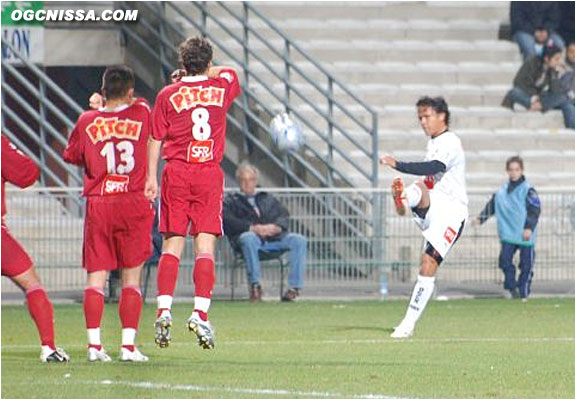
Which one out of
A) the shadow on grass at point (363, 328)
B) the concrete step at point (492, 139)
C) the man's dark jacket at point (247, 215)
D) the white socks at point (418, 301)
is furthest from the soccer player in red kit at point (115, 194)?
the concrete step at point (492, 139)

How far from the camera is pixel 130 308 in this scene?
14.6 m

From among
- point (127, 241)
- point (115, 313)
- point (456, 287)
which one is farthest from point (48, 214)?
point (127, 241)

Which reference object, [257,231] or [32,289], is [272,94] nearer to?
[257,231]

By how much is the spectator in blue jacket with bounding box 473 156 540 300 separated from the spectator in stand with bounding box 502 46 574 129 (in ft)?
20.0

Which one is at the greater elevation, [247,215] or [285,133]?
[285,133]

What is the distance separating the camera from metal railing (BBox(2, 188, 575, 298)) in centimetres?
2312

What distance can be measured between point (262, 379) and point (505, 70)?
1780 cm

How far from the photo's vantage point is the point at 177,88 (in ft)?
46.4

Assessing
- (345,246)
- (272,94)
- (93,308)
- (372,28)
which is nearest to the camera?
(93,308)

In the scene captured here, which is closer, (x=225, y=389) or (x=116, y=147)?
(x=225, y=389)

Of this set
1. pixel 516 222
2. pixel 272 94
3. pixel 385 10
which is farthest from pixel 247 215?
pixel 385 10

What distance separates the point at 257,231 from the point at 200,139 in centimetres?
861

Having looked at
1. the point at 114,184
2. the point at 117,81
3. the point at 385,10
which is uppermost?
the point at 385,10

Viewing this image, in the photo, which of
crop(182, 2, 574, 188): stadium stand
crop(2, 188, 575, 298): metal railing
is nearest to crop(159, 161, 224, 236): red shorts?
crop(2, 188, 575, 298): metal railing
